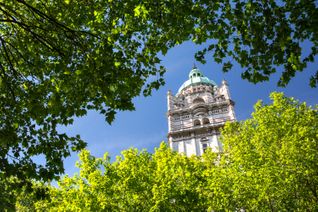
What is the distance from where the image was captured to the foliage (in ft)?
64.1

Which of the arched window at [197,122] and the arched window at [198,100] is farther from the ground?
the arched window at [198,100]

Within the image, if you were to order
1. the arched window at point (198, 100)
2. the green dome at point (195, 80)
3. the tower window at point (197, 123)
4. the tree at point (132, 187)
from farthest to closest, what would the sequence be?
1. the green dome at point (195, 80)
2. the arched window at point (198, 100)
3. the tower window at point (197, 123)
4. the tree at point (132, 187)

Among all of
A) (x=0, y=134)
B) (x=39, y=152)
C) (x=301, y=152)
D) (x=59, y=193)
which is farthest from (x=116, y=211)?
(x=301, y=152)

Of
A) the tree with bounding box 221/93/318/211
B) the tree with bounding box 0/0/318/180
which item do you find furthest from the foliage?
the tree with bounding box 0/0/318/180

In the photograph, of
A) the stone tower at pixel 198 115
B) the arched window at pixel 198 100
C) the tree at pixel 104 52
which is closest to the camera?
the tree at pixel 104 52

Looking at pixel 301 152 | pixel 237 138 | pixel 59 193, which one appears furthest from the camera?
pixel 237 138

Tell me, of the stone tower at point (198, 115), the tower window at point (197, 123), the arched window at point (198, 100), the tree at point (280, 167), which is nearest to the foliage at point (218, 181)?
the tree at point (280, 167)

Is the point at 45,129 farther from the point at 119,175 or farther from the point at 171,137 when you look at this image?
the point at 171,137

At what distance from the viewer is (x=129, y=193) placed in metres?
20.3

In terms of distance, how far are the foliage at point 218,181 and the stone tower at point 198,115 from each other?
1283 inches

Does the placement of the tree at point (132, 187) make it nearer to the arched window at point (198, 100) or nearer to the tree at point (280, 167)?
the tree at point (280, 167)

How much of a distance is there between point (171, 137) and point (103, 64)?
167 ft

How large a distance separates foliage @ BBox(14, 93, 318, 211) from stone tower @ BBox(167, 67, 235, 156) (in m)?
32.6

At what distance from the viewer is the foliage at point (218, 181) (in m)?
19.5
